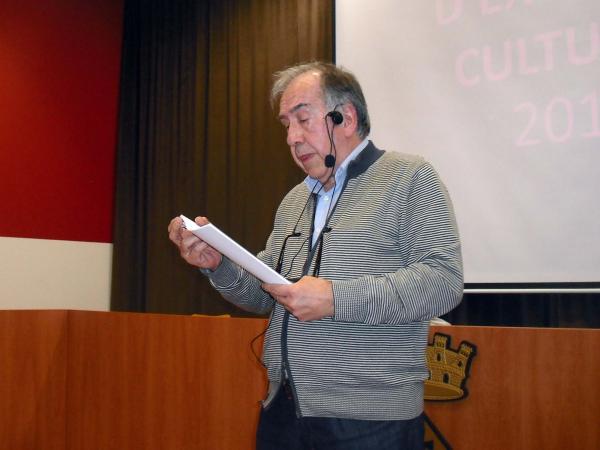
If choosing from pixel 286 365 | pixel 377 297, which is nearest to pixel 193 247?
pixel 286 365

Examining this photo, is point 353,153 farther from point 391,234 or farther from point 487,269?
point 487,269

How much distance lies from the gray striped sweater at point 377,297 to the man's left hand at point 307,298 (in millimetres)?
21

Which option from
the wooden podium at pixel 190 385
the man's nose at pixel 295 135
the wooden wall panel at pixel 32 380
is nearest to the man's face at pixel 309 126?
the man's nose at pixel 295 135

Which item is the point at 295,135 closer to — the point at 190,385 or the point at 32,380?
the point at 190,385

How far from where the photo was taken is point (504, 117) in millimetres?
3072

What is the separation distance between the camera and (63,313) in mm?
3469

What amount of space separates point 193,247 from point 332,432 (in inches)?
20.7

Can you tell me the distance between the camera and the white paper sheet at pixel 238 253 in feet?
4.26

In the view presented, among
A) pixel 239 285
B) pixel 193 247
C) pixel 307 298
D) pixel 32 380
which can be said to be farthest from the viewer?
pixel 32 380

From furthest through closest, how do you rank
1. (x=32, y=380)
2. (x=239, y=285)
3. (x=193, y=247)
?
1. (x=32, y=380)
2. (x=239, y=285)
3. (x=193, y=247)

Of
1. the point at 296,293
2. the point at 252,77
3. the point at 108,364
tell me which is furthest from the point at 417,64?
the point at 296,293

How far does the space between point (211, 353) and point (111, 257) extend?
2.02 meters

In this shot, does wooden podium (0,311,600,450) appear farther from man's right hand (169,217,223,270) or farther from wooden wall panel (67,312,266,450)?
man's right hand (169,217,223,270)

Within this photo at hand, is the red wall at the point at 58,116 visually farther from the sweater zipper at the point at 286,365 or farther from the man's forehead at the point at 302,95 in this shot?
the sweater zipper at the point at 286,365
